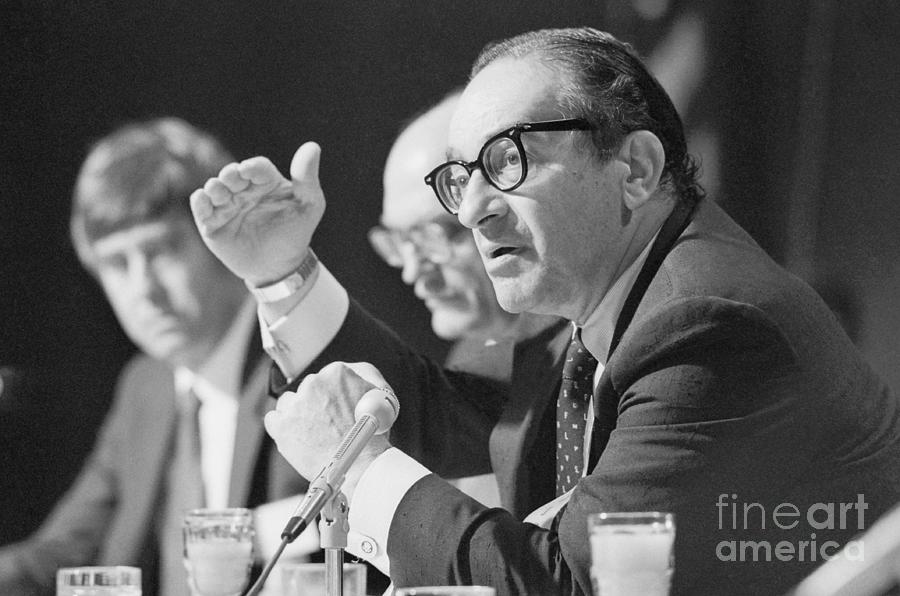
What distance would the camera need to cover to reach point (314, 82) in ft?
9.32

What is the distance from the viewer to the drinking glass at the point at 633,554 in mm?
1259

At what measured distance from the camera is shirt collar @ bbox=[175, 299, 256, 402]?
2.81m

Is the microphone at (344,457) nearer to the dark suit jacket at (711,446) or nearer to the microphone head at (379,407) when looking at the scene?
the microphone head at (379,407)

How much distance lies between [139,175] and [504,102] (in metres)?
1.21

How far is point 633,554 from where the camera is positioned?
1.26 m

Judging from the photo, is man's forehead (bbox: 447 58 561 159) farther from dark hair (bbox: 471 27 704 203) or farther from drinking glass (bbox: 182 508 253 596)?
drinking glass (bbox: 182 508 253 596)

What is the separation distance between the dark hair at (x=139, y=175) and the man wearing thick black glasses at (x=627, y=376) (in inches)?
37.1

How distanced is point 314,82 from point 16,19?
0.77m

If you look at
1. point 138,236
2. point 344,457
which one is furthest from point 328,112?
point 344,457

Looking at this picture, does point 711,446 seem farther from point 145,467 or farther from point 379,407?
point 145,467

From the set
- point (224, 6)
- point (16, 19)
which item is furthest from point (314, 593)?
point (16, 19)

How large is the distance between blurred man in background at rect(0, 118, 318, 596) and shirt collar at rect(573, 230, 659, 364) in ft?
3.23

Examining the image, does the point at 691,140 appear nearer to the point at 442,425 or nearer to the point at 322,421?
the point at 442,425

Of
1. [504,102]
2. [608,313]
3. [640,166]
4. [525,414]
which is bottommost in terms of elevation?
[525,414]
